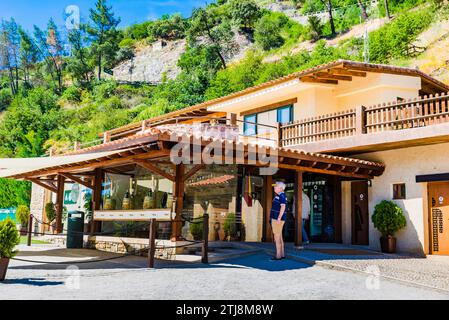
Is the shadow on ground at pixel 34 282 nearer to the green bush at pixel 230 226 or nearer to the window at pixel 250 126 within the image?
the green bush at pixel 230 226

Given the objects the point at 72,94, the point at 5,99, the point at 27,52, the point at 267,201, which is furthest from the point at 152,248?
the point at 27,52

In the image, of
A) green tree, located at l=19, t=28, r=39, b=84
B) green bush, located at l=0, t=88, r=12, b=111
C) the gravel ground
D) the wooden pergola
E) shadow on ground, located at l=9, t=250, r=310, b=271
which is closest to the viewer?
the gravel ground

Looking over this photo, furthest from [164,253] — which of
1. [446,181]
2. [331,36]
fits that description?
[331,36]

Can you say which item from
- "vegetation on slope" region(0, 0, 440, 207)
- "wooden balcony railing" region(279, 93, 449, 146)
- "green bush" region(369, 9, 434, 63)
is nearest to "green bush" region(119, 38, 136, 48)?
"vegetation on slope" region(0, 0, 440, 207)

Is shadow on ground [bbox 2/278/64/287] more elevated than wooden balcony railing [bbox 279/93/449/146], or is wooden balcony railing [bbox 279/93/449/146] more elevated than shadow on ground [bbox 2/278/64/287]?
wooden balcony railing [bbox 279/93/449/146]

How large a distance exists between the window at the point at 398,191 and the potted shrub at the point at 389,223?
449 mm

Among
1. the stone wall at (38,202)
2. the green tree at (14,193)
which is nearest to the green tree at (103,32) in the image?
the green tree at (14,193)

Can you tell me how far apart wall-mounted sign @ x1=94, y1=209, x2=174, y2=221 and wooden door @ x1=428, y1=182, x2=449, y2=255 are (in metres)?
7.39

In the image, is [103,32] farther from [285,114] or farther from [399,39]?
[285,114]

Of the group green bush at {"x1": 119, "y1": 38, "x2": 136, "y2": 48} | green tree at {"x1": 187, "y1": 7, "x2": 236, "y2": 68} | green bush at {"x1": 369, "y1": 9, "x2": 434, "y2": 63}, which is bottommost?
green bush at {"x1": 369, "y1": 9, "x2": 434, "y2": 63}

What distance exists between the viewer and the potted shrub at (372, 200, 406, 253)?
45.4 feet

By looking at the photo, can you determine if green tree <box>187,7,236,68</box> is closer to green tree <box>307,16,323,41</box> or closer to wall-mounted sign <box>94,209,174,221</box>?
green tree <box>307,16,323,41</box>

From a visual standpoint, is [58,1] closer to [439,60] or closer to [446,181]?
[439,60]
